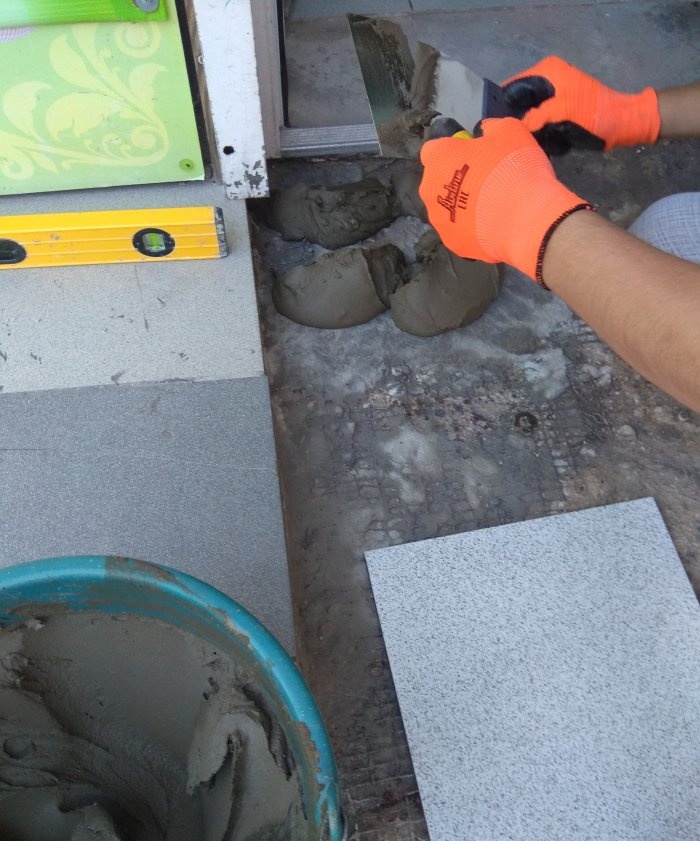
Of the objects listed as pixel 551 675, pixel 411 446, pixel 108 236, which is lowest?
pixel 551 675

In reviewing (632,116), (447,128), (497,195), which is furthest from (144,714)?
(632,116)

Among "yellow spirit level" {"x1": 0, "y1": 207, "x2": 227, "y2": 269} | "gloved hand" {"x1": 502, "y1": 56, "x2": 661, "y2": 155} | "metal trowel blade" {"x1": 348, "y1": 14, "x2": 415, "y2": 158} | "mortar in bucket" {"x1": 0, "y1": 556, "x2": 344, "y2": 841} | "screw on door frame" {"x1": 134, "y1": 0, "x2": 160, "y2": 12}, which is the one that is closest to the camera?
"mortar in bucket" {"x1": 0, "y1": 556, "x2": 344, "y2": 841}

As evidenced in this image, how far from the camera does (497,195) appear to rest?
4.76 ft

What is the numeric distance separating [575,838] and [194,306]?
5.18 feet

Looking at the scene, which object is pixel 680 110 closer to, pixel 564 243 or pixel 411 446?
pixel 564 243

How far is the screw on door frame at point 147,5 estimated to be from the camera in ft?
5.26

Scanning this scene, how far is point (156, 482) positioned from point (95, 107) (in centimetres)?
102

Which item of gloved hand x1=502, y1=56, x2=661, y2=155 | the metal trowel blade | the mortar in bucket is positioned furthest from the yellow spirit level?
the mortar in bucket

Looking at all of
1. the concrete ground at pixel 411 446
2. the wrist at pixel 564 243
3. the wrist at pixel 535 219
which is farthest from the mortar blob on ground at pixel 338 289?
the wrist at pixel 564 243

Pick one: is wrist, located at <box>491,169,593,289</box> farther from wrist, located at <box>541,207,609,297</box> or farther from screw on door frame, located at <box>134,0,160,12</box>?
screw on door frame, located at <box>134,0,160,12</box>

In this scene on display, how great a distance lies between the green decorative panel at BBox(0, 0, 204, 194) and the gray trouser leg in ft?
4.27

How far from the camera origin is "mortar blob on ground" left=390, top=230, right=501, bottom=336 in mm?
2061

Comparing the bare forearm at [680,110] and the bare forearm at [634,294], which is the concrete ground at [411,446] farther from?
the bare forearm at [634,294]

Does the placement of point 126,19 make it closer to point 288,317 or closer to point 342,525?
point 288,317
